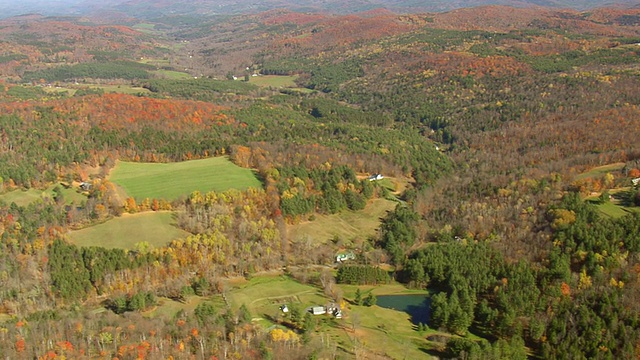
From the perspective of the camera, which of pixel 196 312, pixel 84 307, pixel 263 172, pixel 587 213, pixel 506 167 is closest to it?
pixel 196 312

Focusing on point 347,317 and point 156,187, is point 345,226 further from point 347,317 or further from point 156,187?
point 156,187

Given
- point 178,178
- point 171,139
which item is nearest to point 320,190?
point 178,178

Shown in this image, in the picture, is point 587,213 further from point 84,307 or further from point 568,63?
point 568,63

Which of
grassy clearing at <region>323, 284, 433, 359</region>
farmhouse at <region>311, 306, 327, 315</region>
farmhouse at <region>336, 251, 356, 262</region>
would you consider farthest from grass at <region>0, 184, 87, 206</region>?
grassy clearing at <region>323, 284, 433, 359</region>

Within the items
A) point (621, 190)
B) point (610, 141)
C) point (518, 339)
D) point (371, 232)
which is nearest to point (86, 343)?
point (518, 339)

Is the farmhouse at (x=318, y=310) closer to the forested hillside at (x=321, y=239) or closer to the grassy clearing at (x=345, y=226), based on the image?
the forested hillside at (x=321, y=239)

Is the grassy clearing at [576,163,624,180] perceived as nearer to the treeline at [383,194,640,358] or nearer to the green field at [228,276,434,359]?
the treeline at [383,194,640,358]

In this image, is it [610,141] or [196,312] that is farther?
[610,141]
